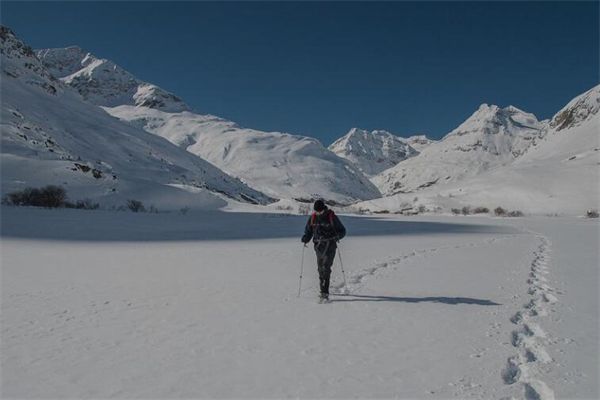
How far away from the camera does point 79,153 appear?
210ft

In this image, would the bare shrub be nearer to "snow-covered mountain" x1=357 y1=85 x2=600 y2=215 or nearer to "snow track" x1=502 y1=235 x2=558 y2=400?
"snow-covered mountain" x1=357 y1=85 x2=600 y2=215

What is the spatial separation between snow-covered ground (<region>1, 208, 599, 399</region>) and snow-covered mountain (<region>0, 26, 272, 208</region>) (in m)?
28.5

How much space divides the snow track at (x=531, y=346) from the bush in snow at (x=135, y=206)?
119 feet

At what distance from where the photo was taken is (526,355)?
19.5 ft

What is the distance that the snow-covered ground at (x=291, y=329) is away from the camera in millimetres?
5156

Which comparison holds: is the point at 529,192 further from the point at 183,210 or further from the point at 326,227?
the point at 326,227

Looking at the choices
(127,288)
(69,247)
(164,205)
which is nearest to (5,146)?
(164,205)

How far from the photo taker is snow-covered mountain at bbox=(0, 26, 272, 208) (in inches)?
1617

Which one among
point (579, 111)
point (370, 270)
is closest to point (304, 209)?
point (370, 270)

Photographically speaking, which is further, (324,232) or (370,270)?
(370,270)

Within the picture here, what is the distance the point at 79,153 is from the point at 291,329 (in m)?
64.8

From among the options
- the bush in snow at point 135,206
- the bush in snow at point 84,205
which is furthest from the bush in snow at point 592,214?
the bush in snow at point 84,205

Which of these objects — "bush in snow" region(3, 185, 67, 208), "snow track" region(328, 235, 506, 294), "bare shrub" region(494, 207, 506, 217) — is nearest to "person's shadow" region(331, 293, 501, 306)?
"snow track" region(328, 235, 506, 294)

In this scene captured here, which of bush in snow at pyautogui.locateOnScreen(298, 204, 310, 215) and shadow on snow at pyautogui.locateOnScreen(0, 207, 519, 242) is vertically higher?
bush in snow at pyautogui.locateOnScreen(298, 204, 310, 215)
